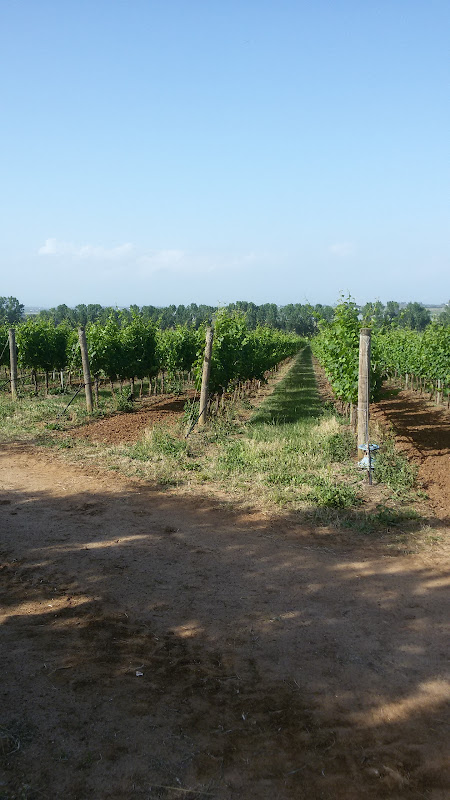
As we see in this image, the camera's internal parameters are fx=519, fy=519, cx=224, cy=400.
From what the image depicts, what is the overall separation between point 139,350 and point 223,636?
14.3m

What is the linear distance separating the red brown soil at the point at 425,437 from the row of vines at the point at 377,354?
3.40 ft

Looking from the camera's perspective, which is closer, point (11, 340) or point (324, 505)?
point (324, 505)

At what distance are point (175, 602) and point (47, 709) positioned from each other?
178cm

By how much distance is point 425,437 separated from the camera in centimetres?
1295

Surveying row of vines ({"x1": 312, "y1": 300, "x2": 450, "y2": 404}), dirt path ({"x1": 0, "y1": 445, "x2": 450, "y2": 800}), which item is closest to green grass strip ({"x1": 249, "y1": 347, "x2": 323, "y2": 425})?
row of vines ({"x1": 312, "y1": 300, "x2": 450, "y2": 404})

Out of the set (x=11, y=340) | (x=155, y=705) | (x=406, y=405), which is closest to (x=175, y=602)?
(x=155, y=705)

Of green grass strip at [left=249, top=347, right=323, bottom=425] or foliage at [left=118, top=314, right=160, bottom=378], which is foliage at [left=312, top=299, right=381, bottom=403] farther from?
foliage at [left=118, top=314, right=160, bottom=378]

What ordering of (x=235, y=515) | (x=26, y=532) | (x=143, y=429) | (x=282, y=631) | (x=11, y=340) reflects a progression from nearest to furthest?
(x=282, y=631)
(x=26, y=532)
(x=235, y=515)
(x=143, y=429)
(x=11, y=340)

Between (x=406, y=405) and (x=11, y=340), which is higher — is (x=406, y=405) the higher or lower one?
the lower one

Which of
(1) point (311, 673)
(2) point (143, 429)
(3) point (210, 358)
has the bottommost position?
(1) point (311, 673)

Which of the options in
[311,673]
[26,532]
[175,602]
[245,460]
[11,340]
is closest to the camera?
[311,673]

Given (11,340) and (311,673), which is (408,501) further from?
(11,340)

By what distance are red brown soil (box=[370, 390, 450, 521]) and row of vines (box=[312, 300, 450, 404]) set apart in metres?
1.04

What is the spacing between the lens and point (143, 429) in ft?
42.6
